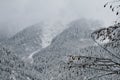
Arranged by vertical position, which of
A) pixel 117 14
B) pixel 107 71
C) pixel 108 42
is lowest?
pixel 107 71

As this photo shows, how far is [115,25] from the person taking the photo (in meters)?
8.82

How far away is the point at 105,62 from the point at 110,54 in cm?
21

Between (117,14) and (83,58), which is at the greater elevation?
(117,14)

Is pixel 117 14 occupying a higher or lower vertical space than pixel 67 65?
higher

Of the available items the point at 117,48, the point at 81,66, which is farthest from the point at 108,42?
the point at 81,66

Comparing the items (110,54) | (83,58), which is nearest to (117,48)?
(110,54)

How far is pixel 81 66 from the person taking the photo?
342 inches

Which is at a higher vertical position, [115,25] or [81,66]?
[115,25]

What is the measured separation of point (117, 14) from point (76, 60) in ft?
4.25

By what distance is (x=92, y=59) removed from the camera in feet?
28.4

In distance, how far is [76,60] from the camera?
337 inches

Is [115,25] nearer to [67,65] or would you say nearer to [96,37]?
[96,37]

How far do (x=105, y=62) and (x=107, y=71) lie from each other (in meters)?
0.22

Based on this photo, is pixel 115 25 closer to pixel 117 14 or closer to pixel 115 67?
pixel 117 14
